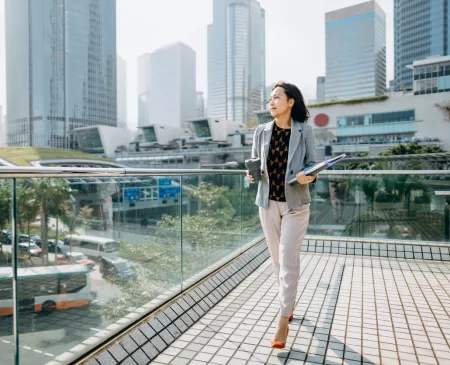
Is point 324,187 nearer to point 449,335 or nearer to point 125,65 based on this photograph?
point 449,335

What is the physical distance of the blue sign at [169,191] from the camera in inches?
109

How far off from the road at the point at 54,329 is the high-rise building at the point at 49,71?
339ft

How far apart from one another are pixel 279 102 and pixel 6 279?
5.98ft

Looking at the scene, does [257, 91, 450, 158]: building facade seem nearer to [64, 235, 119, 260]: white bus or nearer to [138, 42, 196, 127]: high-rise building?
[64, 235, 119, 260]: white bus

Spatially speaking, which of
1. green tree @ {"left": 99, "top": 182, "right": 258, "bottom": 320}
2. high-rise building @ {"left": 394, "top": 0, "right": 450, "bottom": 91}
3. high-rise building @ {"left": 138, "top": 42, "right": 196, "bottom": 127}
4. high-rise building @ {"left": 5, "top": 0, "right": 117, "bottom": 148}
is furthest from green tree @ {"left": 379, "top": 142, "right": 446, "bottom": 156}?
high-rise building @ {"left": 138, "top": 42, "right": 196, "bottom": 127}

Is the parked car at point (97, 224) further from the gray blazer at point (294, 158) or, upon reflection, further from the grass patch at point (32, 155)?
the grass patch at point (32, 155)

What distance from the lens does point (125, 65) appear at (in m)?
200

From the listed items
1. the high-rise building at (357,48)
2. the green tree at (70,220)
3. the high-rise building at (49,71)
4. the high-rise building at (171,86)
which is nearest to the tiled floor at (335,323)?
the green tree at (70,220)

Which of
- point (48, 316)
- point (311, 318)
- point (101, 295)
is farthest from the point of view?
point (311, 318)

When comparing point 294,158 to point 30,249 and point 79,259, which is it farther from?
point 30,249

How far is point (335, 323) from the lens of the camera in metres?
2.62

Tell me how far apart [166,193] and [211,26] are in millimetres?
161036

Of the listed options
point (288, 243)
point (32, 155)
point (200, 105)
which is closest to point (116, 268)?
point (288, 243)

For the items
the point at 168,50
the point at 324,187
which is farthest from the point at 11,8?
the point at 324,187
